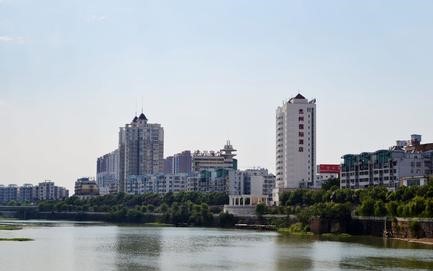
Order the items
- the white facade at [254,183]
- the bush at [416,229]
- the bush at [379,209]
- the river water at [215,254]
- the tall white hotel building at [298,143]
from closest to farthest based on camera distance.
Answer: the river water at [215,254] < the bush at [416,229] < the bush at [379,209] < the tall white hotel building at [298,143] < the white facade at [254,183]

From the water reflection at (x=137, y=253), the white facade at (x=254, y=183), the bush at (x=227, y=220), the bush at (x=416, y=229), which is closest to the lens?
the water reflection at (x=137, y=253)

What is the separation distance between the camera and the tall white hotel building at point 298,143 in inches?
5650

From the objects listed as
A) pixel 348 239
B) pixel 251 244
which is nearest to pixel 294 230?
pixel 348 239

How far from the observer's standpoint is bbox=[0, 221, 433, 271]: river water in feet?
179

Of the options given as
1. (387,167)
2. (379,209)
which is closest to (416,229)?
(379,209)

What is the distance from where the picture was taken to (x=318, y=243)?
7588 centimetres

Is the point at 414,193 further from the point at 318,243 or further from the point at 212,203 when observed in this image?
the point at 212,203

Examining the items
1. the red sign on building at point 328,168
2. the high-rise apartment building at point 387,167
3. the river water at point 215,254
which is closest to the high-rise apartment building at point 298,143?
the red sign on building at point 328,168

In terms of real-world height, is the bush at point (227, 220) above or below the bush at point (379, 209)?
below

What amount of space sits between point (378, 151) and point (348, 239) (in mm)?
37100

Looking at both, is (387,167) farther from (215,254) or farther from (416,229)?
(215,254)

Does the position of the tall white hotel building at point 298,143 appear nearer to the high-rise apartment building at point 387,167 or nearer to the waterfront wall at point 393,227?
the high-rise apartment building at point 387,167

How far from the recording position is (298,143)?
5664 inches

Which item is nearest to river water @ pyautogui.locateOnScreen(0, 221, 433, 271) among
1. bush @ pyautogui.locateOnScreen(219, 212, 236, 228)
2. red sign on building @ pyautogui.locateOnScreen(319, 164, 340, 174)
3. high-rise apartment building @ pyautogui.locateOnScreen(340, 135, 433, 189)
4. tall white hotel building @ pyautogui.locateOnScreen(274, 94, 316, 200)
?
high-rise apartment building @ pyautogui.locateOnScreen(340, 135, 433, 189)
